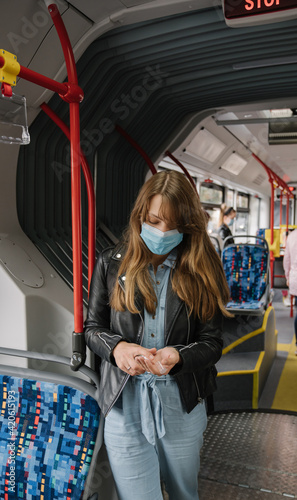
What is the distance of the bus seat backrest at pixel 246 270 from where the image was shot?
5.38m

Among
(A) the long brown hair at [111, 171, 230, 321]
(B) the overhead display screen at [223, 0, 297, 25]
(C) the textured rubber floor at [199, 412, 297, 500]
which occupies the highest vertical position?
(B) the overhead display screen at [223, 0, 297, 25]

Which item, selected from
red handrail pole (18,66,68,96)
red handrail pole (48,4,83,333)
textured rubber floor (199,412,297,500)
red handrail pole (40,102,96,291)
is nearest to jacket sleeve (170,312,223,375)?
red handrail pole (48,4,83,333)

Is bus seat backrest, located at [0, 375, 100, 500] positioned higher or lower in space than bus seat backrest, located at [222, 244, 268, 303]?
lower

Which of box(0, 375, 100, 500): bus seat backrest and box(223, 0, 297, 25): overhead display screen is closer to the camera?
box(0, 375, 100, 500): bus seat backrest

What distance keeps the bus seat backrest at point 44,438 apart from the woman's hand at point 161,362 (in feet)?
1.29

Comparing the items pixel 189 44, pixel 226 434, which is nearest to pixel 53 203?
pixel 189 44

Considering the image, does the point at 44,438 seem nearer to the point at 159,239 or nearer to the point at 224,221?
the point at 159,239

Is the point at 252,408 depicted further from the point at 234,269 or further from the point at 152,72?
the point at 152,72

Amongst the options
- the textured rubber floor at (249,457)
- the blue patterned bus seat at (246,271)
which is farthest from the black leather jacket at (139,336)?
the blue patterned bus seat at (246,271)

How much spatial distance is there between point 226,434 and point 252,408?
62 cm

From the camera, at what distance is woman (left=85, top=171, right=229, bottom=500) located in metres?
1.56

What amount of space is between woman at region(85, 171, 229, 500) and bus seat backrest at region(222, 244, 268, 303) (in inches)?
150

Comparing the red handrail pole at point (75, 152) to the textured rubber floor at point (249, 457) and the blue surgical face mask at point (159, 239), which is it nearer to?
the blue surgical face mask at point (159, 239)

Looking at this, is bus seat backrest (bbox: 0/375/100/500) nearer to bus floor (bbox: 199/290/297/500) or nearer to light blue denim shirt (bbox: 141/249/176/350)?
light blue denim shirt (bbox: 141/249/176/350)
